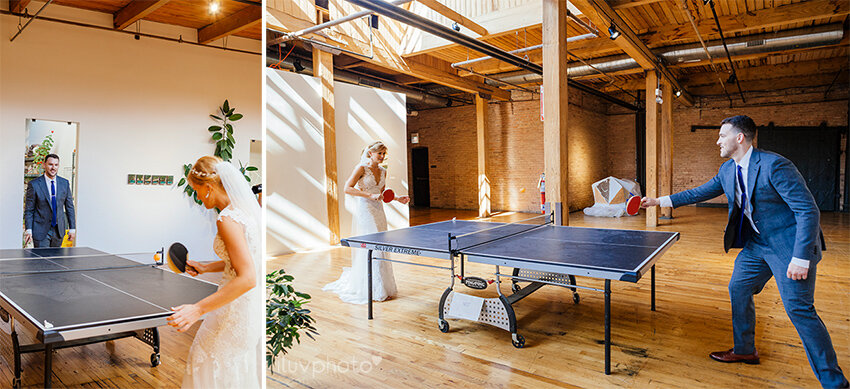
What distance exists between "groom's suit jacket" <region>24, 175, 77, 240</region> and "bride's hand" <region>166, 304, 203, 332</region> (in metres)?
0.30

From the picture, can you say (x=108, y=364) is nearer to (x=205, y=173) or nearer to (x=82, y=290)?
(x=82, y=290)

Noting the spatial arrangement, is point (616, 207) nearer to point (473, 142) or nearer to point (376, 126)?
point (473, 142)

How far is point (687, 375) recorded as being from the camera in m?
2.85

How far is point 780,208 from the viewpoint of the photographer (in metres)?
2.75

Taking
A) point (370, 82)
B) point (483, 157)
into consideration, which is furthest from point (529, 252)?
point (483, 157)

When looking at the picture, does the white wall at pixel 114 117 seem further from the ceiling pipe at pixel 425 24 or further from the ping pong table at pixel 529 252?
the ceiling pipe at pixel 425 24

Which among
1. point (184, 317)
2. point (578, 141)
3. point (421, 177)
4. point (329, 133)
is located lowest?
point (184, 317)

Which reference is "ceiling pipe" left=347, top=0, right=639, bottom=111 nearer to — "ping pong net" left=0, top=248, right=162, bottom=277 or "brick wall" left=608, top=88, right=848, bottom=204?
"ping pong net" left=0, top=248, right=162, bottom=277

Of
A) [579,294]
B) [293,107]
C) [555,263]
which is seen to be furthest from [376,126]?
[555,263]

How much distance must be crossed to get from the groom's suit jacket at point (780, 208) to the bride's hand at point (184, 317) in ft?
Answer: 9.33

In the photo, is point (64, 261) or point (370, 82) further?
point (370, 82)

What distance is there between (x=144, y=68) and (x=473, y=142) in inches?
542

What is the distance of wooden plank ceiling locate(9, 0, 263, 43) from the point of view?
112 cm

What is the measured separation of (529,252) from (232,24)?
236cm
